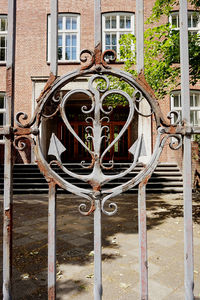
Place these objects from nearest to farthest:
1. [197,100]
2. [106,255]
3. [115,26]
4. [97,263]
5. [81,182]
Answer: [97,263]
[106,255]
[81,182]
[115,26]
[197,100]

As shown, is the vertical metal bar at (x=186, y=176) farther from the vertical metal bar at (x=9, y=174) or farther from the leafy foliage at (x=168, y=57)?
the leafy foliage at (x=168, y=57)

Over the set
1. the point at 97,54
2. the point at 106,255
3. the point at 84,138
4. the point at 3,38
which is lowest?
the point at 106,255

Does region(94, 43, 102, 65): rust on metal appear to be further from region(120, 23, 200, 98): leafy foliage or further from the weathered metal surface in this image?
region(120, 23, 200, 98): leafy foliage

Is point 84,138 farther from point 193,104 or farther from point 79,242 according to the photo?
point 79,242

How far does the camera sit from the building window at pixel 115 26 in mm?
11125

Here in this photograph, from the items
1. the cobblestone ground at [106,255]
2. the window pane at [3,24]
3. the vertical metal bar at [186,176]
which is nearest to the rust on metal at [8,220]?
the vertical metal bar at [186,176]

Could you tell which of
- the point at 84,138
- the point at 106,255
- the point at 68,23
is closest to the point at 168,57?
the point at 106,255

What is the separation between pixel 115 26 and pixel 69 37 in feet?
7.55

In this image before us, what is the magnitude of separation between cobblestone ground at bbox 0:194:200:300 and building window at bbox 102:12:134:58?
29.6ft

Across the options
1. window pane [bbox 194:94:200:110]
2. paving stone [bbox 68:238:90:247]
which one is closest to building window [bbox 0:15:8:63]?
window pane [bbox 194:94:200:110]

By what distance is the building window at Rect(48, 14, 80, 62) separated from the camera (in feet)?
36.7

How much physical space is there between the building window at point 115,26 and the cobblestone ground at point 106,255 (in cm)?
901

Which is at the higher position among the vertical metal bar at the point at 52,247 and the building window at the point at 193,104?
the building window at the point at 193,104

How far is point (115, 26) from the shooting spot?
11.2 meters
